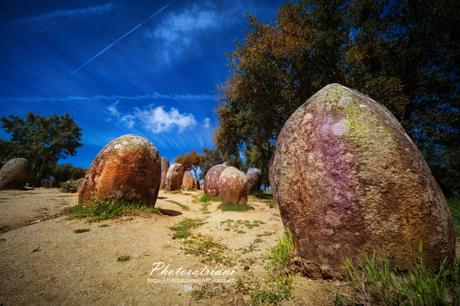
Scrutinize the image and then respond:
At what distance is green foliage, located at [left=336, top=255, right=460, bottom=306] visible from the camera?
212 centimetres

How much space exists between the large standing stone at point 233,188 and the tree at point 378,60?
584cm

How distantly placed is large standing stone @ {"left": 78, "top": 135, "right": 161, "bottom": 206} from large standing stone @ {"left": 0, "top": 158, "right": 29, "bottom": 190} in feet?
37.7

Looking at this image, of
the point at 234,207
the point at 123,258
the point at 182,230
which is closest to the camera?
the point at 123,258

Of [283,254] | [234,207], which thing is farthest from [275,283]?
[234,207]

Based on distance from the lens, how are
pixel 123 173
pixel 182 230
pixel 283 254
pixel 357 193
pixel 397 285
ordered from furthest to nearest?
pixel 123 173
pixel 182 230
pixel 283 254
pixel 357 193
pixel 397 285

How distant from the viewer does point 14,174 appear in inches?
571

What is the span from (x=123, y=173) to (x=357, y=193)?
658cm

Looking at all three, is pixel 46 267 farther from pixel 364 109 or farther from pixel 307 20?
pixel 307 20

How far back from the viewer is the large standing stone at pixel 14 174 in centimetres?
1424

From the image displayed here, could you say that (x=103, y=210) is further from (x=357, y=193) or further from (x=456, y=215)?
(x=456, y=215)

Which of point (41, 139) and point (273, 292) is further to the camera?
point (41, 139)

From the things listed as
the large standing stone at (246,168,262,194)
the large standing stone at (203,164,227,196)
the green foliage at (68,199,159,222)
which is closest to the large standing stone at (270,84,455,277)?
the green foliage at (68,199,159,222)

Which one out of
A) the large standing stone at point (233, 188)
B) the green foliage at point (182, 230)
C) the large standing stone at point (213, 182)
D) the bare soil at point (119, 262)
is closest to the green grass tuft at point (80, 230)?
the bare soil at point (119, 262)

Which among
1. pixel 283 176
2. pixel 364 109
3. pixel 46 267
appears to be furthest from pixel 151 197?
pixel 364 109
